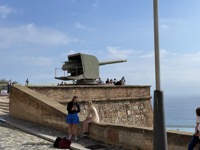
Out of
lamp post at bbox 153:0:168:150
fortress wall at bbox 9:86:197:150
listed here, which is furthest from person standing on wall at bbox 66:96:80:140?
lamp post at bbox 153:0:168:150

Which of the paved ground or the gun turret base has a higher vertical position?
the gun turret base

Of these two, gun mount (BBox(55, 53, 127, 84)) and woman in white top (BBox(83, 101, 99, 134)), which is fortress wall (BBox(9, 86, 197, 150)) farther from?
gun mount (BBox(55, 53, 127, 84))

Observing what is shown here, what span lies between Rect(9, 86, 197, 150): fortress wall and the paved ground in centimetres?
26

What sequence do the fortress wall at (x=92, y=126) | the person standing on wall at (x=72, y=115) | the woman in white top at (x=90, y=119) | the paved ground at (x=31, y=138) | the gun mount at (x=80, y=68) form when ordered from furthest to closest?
the gun mount at (x=80, y=68) → the woman in white top at (x=90, y=119) → the person standing on wall at (x=72, y=115) → the paved ground at (x=31, y=138) → the fortress wall at (x=92, y=126)

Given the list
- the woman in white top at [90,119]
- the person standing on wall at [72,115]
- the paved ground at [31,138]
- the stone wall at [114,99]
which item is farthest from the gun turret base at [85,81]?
the person standing on wall at [72,115]

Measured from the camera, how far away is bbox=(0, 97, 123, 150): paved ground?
992 centimetres

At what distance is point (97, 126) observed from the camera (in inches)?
426

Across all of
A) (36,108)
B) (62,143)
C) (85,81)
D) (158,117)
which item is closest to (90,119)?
(62,143)

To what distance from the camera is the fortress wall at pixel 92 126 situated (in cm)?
829

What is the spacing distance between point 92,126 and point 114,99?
9.96 meters

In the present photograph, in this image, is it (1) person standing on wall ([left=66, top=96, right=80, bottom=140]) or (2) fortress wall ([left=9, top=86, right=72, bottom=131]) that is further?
(2) fortress wall ([left=9, top=86, right=72, bottom=131])

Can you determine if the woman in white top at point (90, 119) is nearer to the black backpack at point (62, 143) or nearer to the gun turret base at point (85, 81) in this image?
the black backpack at point (62, 143)

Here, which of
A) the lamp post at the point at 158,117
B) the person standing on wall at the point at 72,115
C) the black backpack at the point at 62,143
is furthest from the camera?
the person standing on wall at the point at 72,115

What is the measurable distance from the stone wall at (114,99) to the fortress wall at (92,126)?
1.64 meters
